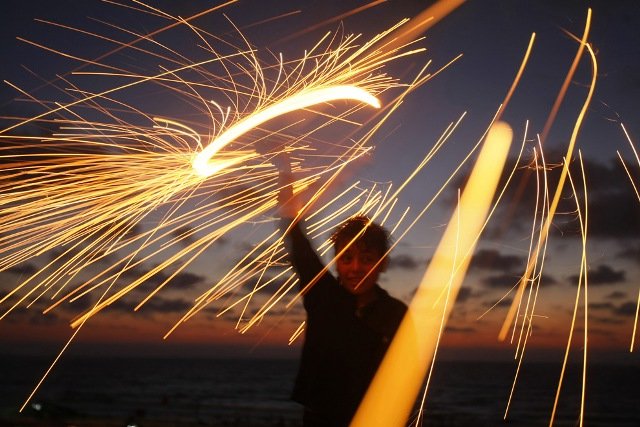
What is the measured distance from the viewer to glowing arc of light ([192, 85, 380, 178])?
3918 millimetres

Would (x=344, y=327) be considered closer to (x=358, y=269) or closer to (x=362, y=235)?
(x=358, y=269)

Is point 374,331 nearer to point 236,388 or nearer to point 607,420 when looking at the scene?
point 607,420

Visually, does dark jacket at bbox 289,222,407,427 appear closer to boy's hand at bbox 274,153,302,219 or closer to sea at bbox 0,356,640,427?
boy's hand at bbox 274,153,302,219

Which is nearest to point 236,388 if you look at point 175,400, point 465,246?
point 175,400

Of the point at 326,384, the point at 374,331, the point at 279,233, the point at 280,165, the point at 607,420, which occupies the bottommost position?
the point at 326,384

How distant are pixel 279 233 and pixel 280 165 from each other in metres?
0.41

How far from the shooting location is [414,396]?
3.12 meters

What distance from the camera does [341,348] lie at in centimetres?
296

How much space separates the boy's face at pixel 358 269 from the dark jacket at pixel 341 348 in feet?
0.15

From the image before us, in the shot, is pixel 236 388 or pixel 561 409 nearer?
pixel 561 409

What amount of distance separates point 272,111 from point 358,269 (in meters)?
1.22

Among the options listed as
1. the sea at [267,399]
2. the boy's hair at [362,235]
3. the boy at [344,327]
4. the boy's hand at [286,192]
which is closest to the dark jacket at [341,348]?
the boy at [344,327]

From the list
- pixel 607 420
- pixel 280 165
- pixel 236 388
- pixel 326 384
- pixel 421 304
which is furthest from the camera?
pixel 236 388

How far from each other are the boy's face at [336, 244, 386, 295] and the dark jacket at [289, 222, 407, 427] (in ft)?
0.15
